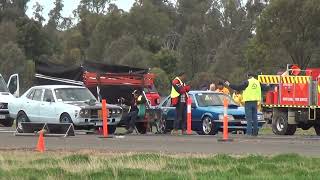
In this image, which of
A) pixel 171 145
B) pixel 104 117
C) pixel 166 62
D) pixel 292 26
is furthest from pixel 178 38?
pixel 171 145

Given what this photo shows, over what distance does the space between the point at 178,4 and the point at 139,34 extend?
20.2 meters

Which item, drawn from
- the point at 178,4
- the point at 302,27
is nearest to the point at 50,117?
the point at 302,27

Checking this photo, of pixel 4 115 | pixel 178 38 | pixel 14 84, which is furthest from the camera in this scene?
pixel 178 38

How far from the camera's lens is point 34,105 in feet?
78.4

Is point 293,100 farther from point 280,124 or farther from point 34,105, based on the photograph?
point 34,105

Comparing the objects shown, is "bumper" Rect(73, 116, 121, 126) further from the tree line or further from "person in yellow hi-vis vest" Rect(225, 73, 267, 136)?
the tree line

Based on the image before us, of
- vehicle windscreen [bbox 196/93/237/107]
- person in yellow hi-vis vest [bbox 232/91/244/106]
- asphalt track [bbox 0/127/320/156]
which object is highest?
person in yellow hi-vis vest [bbox 232/91/244/106]

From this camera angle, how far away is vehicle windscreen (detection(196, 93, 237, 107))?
23748 mm

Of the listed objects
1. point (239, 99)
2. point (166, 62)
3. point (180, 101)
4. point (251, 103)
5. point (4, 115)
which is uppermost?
point (166, 62)

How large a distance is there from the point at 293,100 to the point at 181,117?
3680 mm

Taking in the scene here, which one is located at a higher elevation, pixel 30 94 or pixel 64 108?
pixel 30 94

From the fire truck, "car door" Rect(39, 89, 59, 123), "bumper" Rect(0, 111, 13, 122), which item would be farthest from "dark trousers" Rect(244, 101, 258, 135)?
"bumper" Rect(0, 111, 13, 122)

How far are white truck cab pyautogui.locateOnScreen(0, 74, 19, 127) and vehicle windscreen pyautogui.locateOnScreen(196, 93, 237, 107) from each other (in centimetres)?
831

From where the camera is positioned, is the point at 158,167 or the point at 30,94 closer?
the point at 158,167
